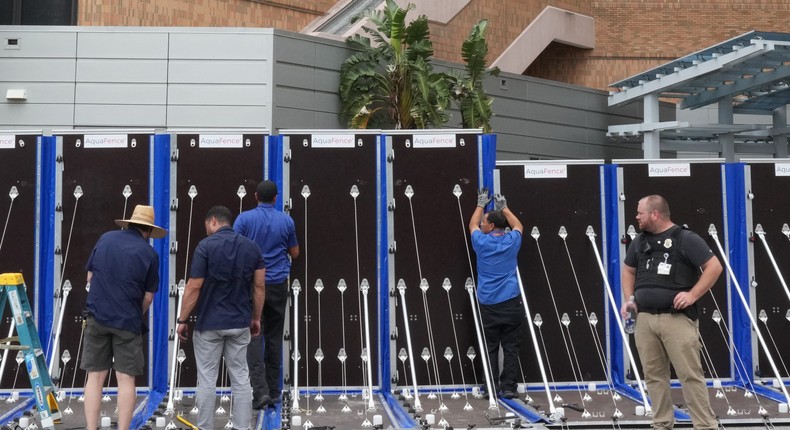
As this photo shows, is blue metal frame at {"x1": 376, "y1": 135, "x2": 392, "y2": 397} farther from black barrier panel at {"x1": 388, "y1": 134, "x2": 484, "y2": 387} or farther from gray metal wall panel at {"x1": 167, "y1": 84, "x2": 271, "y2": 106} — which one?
gray metal wall panel at {"x1": 167, "y1": 84, "x2": 271, "y2": 106}

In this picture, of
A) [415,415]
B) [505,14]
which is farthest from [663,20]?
[415,415]

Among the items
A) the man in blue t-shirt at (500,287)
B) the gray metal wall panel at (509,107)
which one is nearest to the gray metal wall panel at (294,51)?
the gray metal wall panel at (509,107)

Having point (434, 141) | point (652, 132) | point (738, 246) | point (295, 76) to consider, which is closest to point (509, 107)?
point (652, 132)

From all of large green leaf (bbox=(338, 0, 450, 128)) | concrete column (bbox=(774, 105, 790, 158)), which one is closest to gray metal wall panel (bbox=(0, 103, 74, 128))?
large green leaf (bbox=(338, 0, 450, 128))

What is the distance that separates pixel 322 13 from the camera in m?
18.0

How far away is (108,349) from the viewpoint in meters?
6.88

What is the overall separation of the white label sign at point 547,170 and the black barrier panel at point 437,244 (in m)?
0.59

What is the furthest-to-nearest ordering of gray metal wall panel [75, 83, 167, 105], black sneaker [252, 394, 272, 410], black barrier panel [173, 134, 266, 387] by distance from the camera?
gray metal wall panel [75, 83, 167, 105], black barrier panel [173, 134, 266, 387], black sneaker [252, 394, 272, 410]

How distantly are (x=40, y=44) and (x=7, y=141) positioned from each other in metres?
6.06

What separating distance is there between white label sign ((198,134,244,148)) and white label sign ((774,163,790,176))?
17.4 ft

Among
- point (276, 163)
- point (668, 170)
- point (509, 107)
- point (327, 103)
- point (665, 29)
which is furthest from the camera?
point (665, 29)

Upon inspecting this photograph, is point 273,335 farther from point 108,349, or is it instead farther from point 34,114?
point 34,114

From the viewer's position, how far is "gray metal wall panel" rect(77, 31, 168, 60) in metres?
14.3

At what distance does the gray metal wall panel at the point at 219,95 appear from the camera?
14.4 meters
